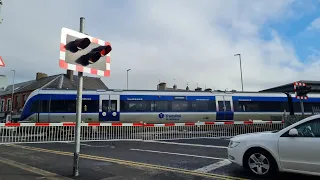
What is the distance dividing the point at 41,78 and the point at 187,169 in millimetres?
51217

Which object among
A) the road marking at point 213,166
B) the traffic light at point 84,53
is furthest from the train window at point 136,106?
the traffic light at point 84,53

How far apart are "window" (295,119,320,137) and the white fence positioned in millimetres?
9858

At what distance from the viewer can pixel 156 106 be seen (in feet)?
65.3

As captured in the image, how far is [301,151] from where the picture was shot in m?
5.44

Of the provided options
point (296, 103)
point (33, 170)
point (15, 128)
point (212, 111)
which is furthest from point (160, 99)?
point (33, 170)

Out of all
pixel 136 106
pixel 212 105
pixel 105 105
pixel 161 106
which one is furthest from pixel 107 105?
pixel 212 105

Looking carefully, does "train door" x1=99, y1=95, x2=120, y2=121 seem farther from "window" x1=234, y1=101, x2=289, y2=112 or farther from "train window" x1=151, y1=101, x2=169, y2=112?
"window" x1=234, y1=101, x2=289, y2=112

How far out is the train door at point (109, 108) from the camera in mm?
18734

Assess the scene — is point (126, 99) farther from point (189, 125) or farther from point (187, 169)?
point (187, 169)

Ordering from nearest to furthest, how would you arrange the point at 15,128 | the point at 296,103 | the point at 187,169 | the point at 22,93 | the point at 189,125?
the point at 187,169 < the point at 15,128 < the point at 189,125 < the point at 296,103 < the point at 22,93

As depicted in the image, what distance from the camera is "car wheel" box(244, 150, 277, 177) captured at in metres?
5.81

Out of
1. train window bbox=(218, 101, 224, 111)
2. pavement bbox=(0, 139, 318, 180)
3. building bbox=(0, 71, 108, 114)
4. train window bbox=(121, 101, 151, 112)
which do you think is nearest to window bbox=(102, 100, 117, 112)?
train window bbox=(121, 101, 151, 112)

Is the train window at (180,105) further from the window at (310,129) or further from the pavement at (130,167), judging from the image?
the window at (310,129)

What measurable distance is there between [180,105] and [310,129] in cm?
1489
